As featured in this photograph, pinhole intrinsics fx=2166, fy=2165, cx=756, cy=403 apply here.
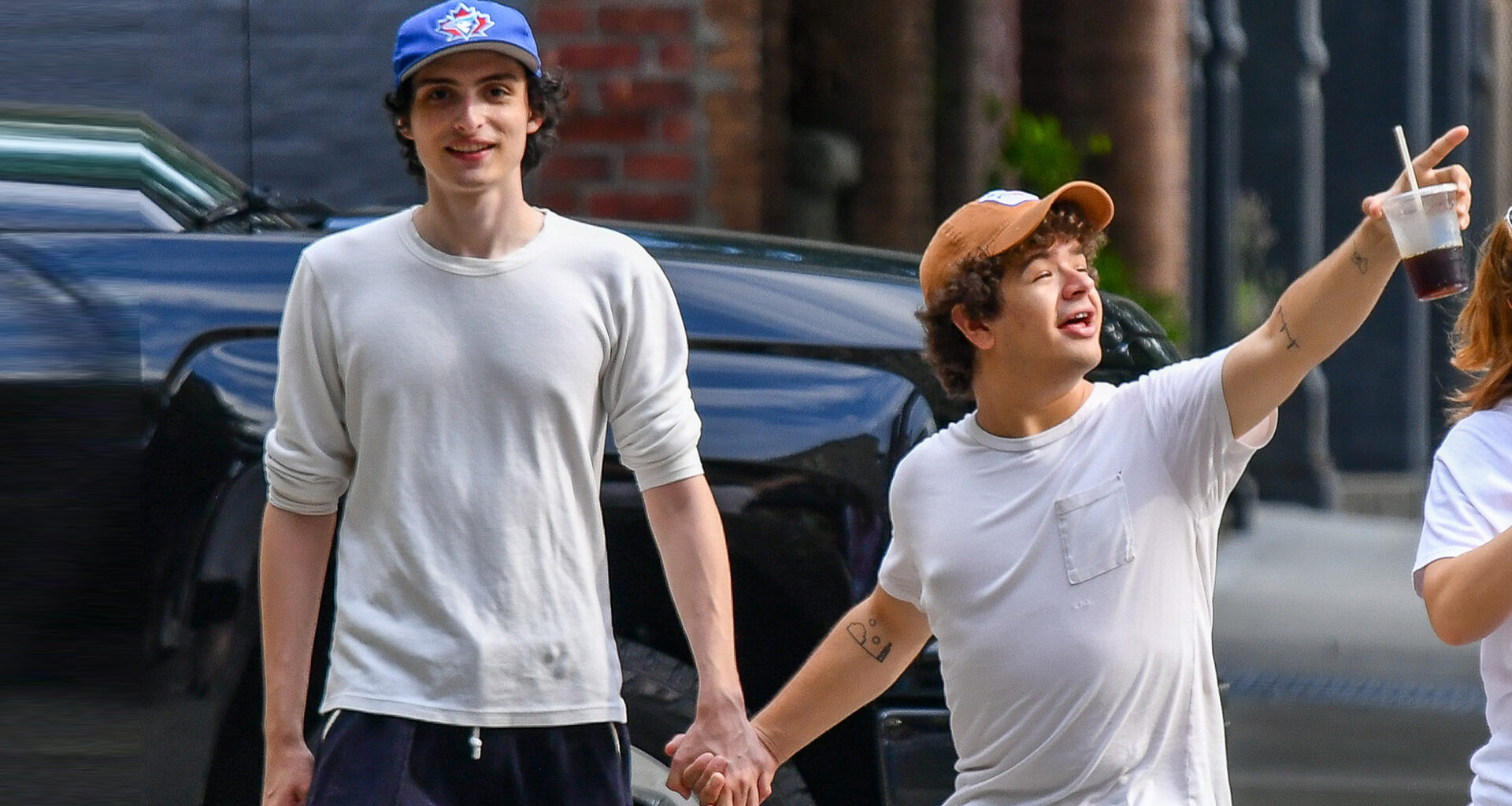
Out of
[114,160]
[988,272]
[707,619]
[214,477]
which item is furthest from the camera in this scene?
[114,160]

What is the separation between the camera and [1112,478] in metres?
2.84

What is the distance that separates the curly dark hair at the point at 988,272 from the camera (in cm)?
292

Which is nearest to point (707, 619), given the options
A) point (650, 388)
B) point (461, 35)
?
point (650, 388)

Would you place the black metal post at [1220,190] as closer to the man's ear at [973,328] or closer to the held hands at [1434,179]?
the man's ear at [973,328]

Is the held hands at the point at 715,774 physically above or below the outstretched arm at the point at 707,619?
below

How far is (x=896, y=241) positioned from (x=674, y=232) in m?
4.90

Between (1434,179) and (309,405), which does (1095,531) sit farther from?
(309,405)

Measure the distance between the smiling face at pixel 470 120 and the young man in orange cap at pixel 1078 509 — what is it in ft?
2.07

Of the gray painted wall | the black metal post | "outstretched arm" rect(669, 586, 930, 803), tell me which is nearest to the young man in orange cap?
"outstretched arm" rect(669, 586, 930, 803)

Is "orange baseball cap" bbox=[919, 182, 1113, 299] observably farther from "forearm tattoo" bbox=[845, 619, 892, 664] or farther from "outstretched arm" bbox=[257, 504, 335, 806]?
"outstretched arm" bbox=[257, 504, 335, 806]

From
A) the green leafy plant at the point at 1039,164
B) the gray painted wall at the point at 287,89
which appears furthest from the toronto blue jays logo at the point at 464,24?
the green leafy plant at the point at 1039,164

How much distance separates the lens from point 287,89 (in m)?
7.01

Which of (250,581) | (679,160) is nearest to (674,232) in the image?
(250,581)

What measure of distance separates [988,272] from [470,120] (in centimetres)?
74
